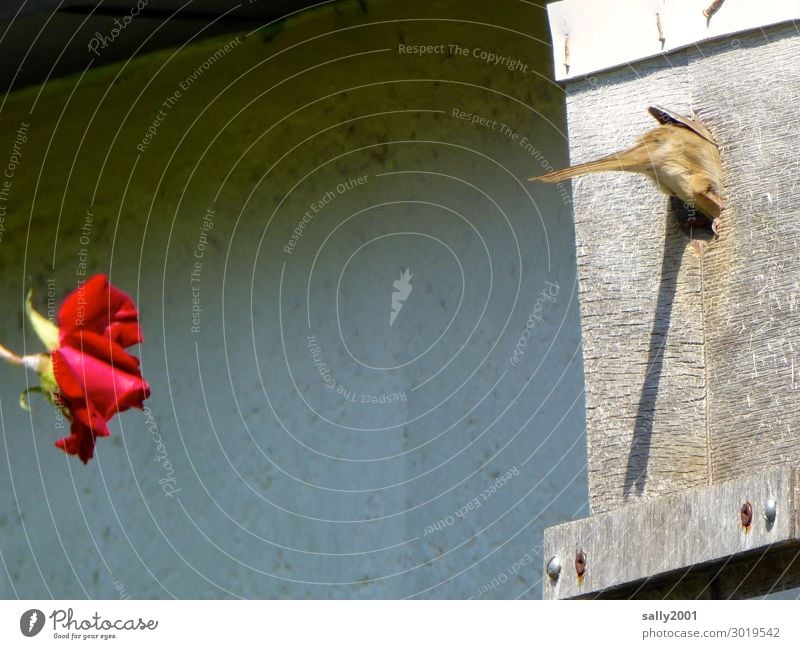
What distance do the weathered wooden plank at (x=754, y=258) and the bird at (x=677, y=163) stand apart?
0.04ft

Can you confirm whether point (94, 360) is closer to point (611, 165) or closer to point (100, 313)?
point (100, 313)

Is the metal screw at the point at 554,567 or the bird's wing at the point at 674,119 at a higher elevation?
the bird's wing at the point at 674,119

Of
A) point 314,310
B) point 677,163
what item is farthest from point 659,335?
point 314,310

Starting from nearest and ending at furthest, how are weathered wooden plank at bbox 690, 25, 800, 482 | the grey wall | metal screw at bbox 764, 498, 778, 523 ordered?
metal screw at bbox 764, 498, 778, 523 → weathered wooden plank at bbox 690, 25, 800, 482 → the grey wall

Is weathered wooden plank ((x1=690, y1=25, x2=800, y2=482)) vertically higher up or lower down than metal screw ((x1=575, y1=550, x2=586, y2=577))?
higher up

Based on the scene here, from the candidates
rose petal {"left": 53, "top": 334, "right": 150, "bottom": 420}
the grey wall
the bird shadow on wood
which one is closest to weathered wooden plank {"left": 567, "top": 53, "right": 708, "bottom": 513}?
the bird shadow on wood

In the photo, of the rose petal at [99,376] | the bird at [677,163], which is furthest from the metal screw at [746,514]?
the rose petal at [99,376]

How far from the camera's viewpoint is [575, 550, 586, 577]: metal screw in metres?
1.25

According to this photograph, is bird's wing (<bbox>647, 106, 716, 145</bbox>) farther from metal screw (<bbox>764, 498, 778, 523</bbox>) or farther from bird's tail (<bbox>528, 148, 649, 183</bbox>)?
metal screw (<bbox>764, 498, 778, 523</bbox>)

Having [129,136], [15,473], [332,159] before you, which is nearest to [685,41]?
[332,159]

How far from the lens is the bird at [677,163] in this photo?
130 centimetres

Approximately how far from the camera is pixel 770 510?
3.71 ft

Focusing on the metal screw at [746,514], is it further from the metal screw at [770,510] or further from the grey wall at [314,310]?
the grey wall at [314,310]

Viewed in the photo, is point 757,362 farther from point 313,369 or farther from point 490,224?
point 313,369
